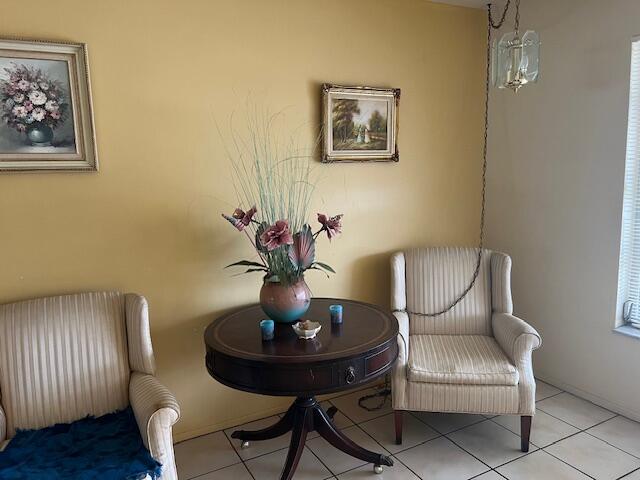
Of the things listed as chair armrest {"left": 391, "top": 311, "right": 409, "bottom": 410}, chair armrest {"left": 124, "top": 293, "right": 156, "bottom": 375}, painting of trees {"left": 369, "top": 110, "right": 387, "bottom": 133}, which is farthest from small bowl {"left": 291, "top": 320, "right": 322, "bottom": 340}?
painting of trees {"left": 369, "top": 110, "right": 387, "bottom": 133}

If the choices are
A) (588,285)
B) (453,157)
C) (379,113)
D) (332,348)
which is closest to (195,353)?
(332,348)

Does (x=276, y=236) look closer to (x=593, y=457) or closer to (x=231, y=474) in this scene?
(x=231, y=474)

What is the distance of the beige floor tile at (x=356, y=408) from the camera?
274cm

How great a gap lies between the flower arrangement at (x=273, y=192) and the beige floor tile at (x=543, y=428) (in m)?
1.33

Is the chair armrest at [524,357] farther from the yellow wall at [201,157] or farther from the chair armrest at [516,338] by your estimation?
the yellow wall at [201,157]

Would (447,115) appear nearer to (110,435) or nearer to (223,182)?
(223,182)

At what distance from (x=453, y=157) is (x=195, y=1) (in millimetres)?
1875

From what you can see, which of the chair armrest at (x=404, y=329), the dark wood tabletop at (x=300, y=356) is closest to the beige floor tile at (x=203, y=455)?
the dark wood tabletop at (x=300, y=356)

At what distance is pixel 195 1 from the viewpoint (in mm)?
2309

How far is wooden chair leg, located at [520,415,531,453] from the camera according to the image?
234 cm

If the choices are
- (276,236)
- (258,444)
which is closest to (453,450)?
(258,444)

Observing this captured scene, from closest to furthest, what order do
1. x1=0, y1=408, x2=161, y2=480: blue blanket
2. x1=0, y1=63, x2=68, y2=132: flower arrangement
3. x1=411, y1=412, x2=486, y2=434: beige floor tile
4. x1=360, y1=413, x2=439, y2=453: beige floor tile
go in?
x1=0, y1=408, x2=161, y2=480: blue blanket
x1=0, y1=63, x2=68, y2=132: flower arrangement
x1=360, y1=413, x2=439, y2=453: beige floor tile
x1=411, y1=412, x2=486, y2=434: beige floor tile

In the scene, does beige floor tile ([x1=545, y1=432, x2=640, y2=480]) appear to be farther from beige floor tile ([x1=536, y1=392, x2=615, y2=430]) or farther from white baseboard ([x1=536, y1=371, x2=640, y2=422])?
white baseboard ([x1=536, y1=371, x2=640, y2=422])

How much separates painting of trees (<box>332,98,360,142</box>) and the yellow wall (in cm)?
13
